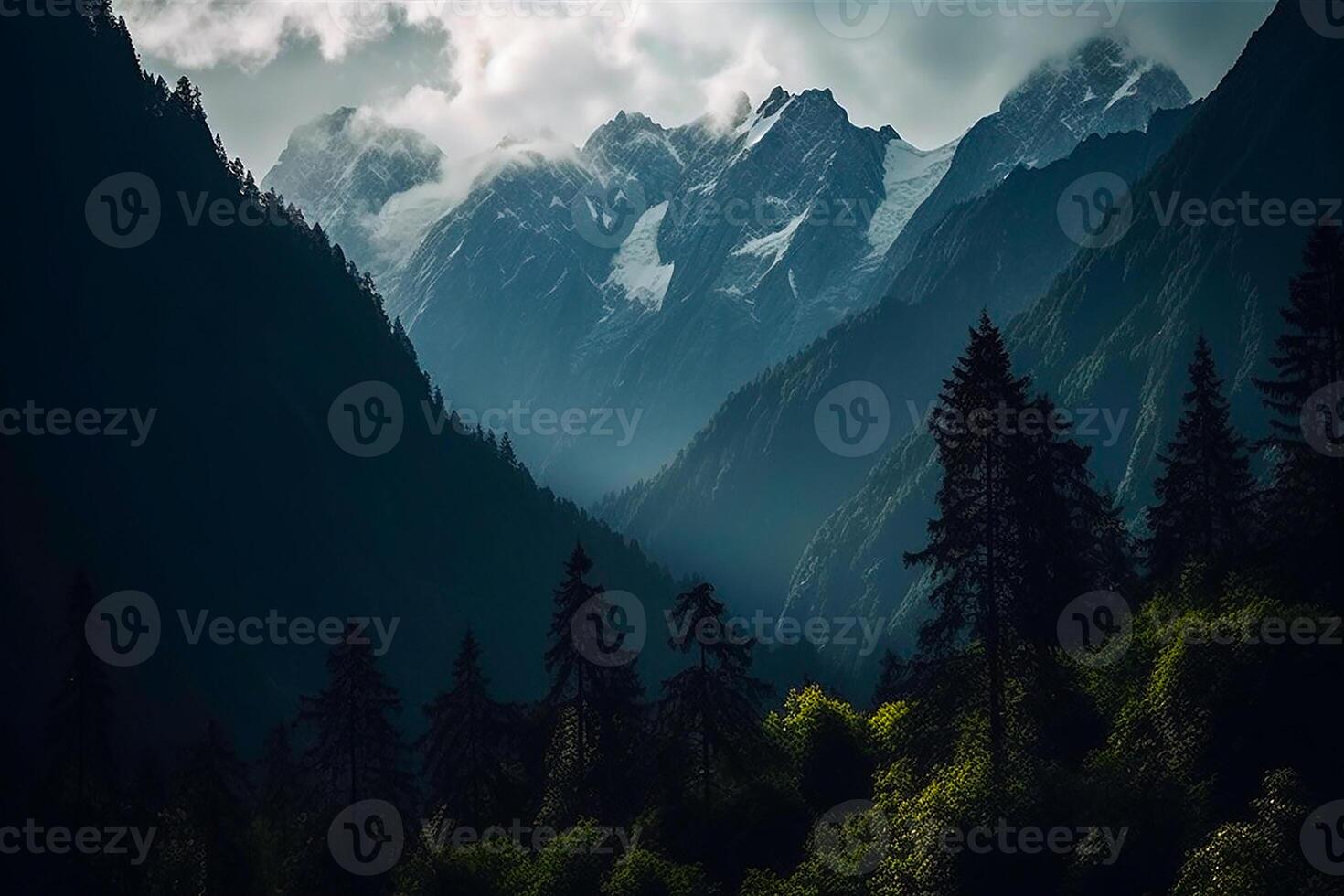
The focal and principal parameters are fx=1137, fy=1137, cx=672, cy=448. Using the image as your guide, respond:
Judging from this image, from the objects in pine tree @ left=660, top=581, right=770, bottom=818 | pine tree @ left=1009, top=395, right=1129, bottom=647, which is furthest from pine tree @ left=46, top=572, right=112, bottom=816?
pine tree @ left=1009, top=395, right=1129, bottom=647

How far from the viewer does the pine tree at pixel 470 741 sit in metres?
42.9

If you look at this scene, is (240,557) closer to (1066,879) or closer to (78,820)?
(78,820)

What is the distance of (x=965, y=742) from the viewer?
31.6 meters

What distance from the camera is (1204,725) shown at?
2741 cm

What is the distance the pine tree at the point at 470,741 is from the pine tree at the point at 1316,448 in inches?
1110

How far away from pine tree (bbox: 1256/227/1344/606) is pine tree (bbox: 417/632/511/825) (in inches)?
1110

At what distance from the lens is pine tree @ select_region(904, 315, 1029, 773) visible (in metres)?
30.9

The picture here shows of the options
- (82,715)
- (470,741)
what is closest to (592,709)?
(470,741)

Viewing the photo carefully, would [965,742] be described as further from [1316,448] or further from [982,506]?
[1316,448]

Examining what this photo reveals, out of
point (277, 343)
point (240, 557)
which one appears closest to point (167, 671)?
point (240, 557)

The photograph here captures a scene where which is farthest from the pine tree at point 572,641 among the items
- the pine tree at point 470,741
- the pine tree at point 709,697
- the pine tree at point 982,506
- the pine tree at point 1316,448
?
the pine tree at point 1316,448

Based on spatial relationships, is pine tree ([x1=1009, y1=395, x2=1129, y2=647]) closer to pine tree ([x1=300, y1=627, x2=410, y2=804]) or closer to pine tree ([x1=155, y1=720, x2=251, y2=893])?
pine tree ([x1=300, y1=627, x2=410, y2=804])

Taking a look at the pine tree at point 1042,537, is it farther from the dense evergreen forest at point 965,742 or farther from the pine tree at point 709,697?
the pine tree at point 709,697

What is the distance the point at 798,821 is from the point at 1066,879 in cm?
1021
